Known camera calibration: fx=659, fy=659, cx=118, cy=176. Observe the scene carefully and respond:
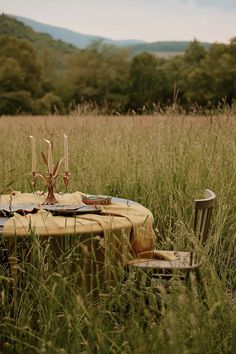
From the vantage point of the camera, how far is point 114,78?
27.0 meters

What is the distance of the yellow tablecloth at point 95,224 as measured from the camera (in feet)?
9.26

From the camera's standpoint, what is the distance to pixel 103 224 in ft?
9.48

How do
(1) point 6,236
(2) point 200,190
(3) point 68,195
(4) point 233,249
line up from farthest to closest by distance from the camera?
(2) point 200,190, (4) point 233,249, (3) point 68,195, (1) point 6,236

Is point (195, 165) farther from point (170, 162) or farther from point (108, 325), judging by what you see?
point (108, 325)

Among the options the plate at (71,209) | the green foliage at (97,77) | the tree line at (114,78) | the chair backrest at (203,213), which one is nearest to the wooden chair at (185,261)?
the chair backrest at (203,213)

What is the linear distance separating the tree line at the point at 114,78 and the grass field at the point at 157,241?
13.6 meters

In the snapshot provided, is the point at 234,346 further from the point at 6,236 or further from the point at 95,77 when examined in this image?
the point at 95,77

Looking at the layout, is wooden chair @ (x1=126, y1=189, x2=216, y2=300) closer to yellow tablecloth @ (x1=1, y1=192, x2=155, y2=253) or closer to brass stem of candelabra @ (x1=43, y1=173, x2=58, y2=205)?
yellow tablecloth @ (x1=1, y1=192, x2=155, y2=253)

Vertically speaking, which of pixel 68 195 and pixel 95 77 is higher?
pixel 68 195

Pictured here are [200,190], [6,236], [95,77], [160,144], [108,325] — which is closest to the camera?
[108,325]

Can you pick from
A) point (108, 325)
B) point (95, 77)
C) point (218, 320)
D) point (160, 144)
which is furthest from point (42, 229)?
point (95, 77)

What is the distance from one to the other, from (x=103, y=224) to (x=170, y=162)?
1.82 meters

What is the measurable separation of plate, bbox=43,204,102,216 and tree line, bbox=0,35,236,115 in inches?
630

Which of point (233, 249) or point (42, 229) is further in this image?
point (233, 249)
